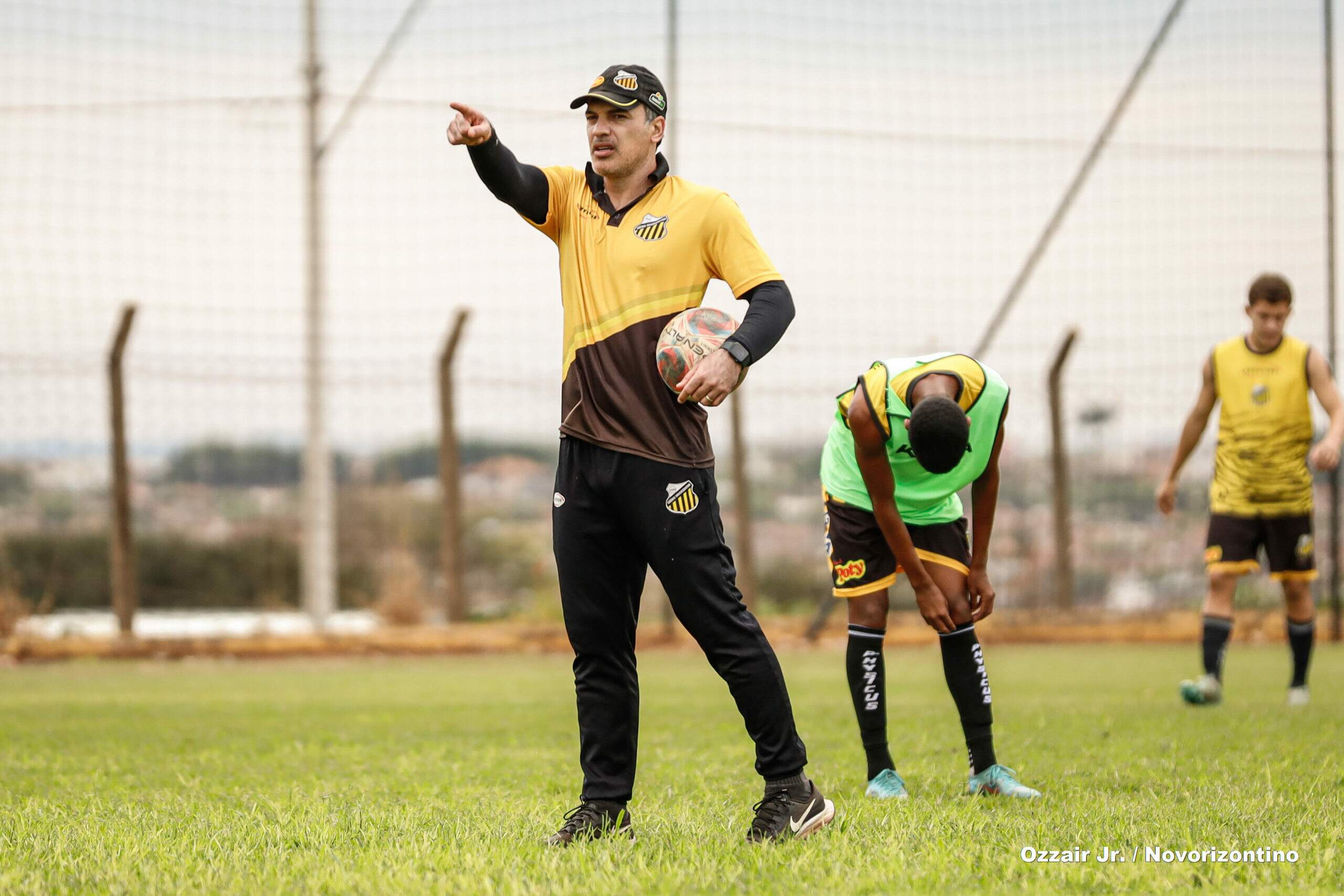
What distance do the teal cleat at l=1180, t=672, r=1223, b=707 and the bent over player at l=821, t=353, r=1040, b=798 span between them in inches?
114

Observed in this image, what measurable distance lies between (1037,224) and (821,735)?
7.98 metres

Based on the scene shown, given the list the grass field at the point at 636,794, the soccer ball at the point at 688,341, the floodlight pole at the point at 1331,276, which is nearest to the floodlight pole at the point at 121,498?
the grass field at the point at 636,794

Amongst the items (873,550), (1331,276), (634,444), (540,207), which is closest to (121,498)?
(873,550)

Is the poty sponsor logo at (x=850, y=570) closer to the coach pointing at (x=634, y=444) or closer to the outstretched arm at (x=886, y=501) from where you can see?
the outstretched arm at (x=886, y=501)

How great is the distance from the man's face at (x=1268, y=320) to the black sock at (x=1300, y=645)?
1619 millimetres

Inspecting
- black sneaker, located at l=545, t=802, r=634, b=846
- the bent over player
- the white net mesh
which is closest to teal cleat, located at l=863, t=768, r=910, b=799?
the bent over player

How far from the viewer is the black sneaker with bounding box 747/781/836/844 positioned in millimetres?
3650

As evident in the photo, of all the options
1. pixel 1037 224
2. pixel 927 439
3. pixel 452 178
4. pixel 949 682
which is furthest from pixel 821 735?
pixel 452 178

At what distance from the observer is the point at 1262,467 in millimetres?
7836

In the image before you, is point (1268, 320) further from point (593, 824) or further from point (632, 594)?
point (593, 824)

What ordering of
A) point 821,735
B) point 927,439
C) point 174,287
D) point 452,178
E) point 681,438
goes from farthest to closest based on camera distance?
1. point 452,178
2. point 174,287
3. point 821,735
4. point 927,439
5. point 681,438

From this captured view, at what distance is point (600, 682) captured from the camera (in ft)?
13.1

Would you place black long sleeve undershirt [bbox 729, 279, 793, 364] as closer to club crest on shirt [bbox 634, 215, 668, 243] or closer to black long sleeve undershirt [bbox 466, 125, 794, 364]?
black long sleeve undershirt [bbox 466, 125, 794, 364]

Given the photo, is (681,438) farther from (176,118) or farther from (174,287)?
(176,118)
